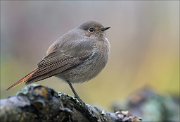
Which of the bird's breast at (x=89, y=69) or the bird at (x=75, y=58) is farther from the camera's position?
the bird's breast at (x=89, y=69)

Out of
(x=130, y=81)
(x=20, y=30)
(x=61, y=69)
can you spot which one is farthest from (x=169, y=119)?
(x=20, y=30)

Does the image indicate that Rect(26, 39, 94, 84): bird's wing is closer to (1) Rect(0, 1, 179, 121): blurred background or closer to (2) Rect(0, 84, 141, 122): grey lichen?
(1) Rect(0, 1, 179, 121): blurred background

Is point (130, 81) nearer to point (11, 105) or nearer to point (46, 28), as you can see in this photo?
point (46, 28)

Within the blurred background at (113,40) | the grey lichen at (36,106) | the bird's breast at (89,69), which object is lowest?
the grey lichen at (36,106)

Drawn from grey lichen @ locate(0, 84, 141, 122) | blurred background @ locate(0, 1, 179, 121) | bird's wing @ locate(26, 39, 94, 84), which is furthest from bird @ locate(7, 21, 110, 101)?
grey lichen @ locate(0, 84, 141, 122)

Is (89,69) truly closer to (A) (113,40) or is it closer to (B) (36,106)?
(B) (36,106)

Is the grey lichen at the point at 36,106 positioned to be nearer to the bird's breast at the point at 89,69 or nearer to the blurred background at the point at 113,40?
the bird's breast at the point at 89,69

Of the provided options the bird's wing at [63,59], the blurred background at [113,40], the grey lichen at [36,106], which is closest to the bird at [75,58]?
the bird's wing at [63,59]
